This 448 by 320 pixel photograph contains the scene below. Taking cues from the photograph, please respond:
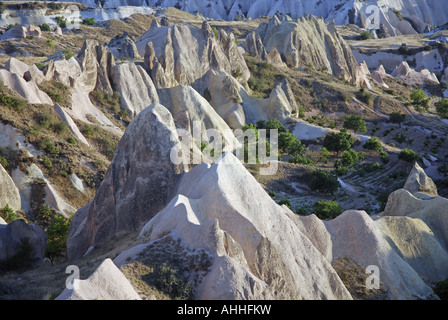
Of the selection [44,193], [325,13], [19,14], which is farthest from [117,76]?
[325,13]

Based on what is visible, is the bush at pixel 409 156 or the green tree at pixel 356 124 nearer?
the bush at pixel 409 156

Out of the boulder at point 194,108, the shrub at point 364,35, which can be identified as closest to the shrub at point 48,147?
the boulder at point 194,108

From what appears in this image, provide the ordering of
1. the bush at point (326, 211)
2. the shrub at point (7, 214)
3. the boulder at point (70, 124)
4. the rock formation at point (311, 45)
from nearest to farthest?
1. the shrub at point (7, 214)
2. the bush at point (326, 211)
3. the boulder at point (70, 124)
4. the rock formation at point (311, 45)

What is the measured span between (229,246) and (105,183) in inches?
388

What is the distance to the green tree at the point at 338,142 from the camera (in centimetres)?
5631

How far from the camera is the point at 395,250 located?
23.5 metres

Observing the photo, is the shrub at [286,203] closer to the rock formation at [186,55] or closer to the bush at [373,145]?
the bush at [373,145]

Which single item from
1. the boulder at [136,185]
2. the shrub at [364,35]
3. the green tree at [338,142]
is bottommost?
the shrub at [364,35]

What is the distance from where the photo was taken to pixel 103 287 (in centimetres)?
1380

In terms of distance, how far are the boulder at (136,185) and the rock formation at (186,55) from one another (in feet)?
119

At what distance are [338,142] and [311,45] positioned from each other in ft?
141

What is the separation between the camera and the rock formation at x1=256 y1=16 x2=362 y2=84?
295 ft

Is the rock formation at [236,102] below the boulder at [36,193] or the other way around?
below

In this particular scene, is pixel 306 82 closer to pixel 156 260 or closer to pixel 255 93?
pixel 255 93
